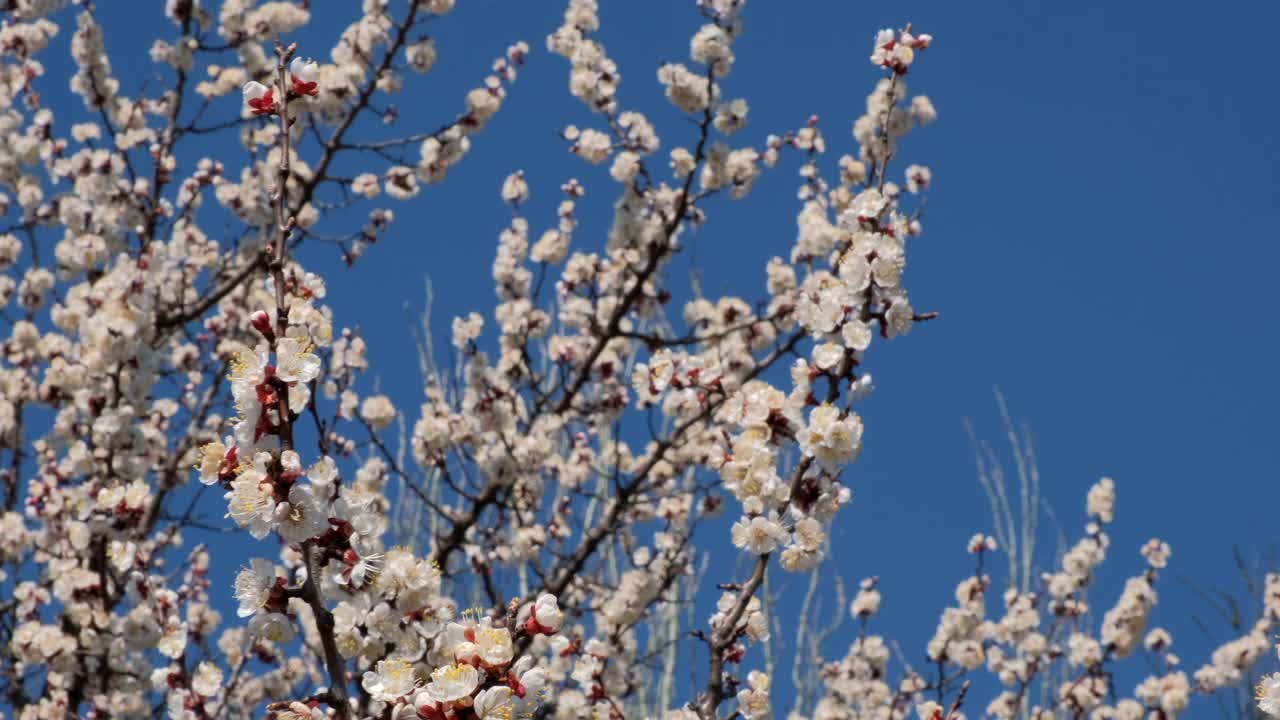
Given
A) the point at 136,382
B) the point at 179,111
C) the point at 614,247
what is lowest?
the point at 136,382

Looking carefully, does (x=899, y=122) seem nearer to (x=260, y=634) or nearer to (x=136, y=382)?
(x=136, y=382)

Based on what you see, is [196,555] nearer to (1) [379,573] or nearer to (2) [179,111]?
(2) [179,111]

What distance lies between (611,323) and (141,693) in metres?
2.42

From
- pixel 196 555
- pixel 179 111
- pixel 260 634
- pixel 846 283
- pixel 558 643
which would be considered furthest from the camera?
pixel 196 555

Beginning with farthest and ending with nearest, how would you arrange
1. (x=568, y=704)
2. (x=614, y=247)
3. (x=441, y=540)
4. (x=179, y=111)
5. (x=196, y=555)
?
(x=196, y=555)
(x=179, y=111)
(x=614, y=247)
(x=441, y=540)
(x=568, y=704)

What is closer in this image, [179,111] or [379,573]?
[379,573]

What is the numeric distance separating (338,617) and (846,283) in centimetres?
131

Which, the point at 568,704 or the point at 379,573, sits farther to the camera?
the point at 568,704

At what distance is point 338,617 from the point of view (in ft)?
7.82

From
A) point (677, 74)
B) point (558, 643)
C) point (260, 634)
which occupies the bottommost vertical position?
point (260, 634)

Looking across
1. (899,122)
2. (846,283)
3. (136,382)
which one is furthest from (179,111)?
(846,283)

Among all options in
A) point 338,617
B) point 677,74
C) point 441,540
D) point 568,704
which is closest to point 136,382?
point 441,540

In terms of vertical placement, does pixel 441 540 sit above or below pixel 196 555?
below

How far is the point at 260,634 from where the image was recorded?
2178mm
